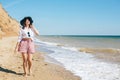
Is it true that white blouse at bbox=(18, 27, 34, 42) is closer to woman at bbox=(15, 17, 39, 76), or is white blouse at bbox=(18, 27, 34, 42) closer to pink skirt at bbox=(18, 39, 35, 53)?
woman at bbox=(15, 17, 39, 76)

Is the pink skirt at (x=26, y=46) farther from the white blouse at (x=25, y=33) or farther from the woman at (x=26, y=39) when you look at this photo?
the white blouse at (x=25, y=33)

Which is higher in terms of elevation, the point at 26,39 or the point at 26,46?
the point at 26,39

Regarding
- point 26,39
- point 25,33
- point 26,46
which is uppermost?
point 25,33

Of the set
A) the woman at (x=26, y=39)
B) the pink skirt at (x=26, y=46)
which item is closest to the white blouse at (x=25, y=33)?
the woman at (x=26, y=39)

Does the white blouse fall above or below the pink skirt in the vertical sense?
above

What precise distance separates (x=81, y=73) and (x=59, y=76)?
3.89ft

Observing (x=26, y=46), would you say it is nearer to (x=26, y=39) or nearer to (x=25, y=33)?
(x=26, y=39)

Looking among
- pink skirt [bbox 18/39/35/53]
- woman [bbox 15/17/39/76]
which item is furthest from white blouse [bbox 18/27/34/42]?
pink skirt [bbox 18/39/35/53]

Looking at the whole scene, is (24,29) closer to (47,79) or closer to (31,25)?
(31,25)

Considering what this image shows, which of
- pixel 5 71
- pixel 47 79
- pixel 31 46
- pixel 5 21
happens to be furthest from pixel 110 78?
pixel 5 21

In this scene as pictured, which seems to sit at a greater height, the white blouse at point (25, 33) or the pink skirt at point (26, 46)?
the white blouse at point (25, 33)

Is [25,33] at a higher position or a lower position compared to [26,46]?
higher

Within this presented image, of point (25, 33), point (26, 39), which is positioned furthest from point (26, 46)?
point (25, 33)

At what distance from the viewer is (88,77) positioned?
9.77 m
